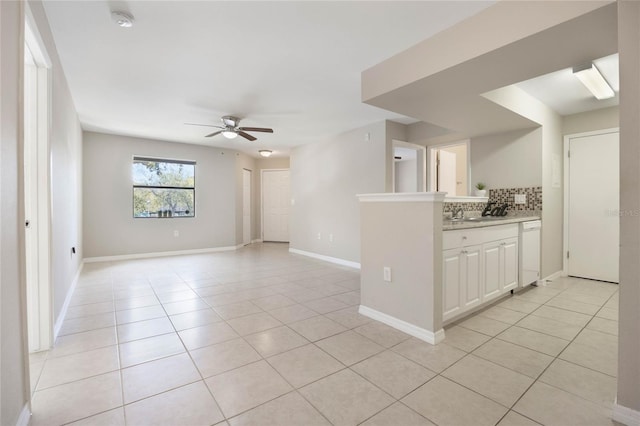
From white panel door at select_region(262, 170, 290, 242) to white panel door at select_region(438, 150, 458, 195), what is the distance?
417cm

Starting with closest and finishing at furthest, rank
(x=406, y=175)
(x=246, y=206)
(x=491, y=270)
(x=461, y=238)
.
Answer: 1. (x=461, y=238)
2. (x=491, y=270)
3. (x=406, y=175)
4. (x=246, y=206)

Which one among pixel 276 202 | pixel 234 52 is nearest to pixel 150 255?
pixel 276 202

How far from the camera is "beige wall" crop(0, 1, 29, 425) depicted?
4.05ft

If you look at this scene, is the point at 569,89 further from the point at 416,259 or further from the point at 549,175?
the point at 416,259

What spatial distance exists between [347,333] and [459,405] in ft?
3.35

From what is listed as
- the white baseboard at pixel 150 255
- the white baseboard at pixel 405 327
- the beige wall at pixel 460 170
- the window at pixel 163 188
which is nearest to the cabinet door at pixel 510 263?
the white baseboard at pixel 405 327

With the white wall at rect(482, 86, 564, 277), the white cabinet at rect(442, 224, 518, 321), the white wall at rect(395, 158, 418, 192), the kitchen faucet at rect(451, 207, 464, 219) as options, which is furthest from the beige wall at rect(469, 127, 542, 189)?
the white wall at rect(395, 158, 418, 192)

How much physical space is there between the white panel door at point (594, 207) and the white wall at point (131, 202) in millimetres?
6333

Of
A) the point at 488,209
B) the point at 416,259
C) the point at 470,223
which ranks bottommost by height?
the point at 416,259

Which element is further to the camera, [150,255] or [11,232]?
[150,255]

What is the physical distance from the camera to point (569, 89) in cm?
331

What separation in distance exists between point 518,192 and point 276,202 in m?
5.91

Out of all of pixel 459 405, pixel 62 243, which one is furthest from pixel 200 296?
pixel 459 405

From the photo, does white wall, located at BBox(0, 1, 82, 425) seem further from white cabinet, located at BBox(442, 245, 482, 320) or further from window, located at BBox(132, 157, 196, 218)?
window, located at BBox(132, 157, 196, 218)
